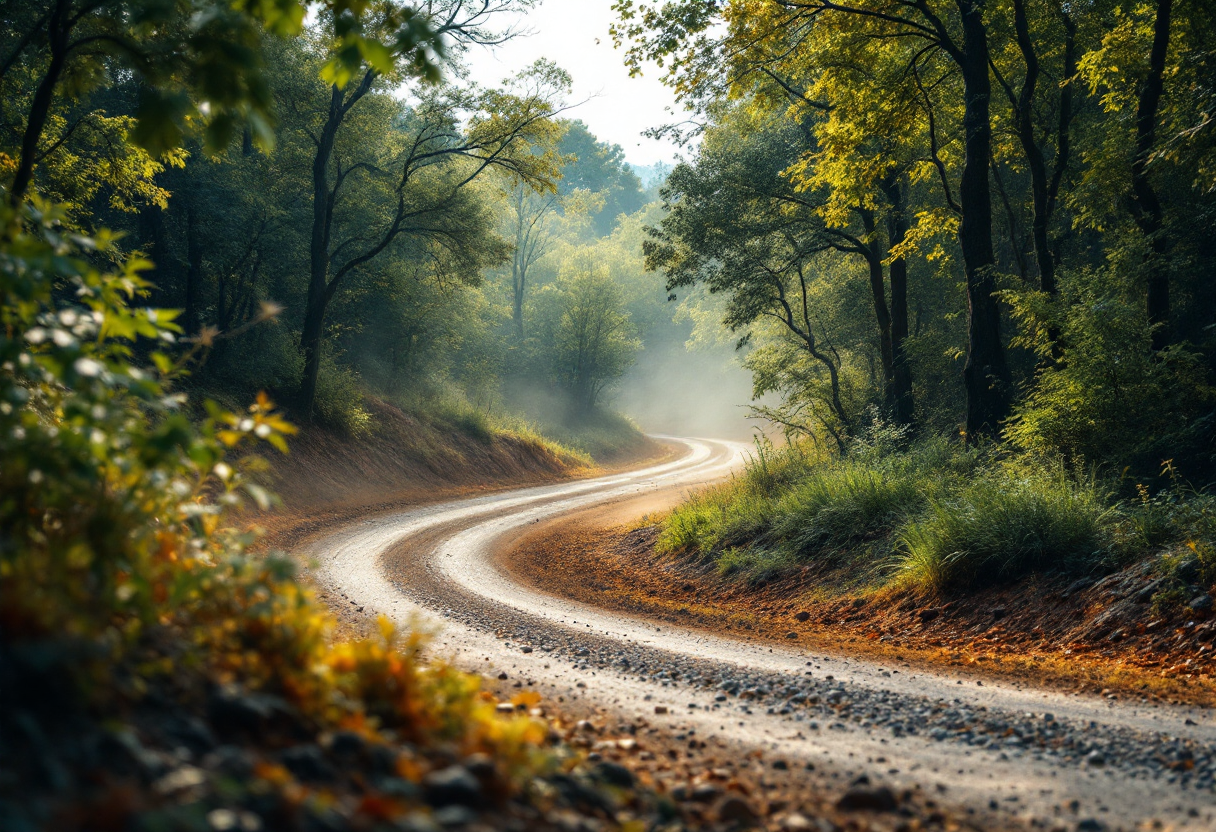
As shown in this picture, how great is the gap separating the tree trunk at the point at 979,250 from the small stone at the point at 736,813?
1119cm

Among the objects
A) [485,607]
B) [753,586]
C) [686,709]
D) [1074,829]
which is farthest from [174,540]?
[753,586]

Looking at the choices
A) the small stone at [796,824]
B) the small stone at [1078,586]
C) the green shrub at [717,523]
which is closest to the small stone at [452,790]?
the small stone at [796,824]

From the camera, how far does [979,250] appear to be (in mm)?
12578

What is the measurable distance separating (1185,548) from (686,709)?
17.8 ft

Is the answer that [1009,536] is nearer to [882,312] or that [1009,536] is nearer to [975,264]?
[975,264]

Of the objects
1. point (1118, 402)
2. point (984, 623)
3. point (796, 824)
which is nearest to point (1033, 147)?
point (1118, 402)

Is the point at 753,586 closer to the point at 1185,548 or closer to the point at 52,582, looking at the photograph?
the point at 1185,548

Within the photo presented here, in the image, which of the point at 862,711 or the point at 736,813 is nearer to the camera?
the point at 736,813

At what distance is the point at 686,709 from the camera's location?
4770 mm

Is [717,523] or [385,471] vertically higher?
[385,471]

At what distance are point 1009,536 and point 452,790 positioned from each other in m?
7.48

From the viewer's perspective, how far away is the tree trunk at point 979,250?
12391mm

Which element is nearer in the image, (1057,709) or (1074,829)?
(1074,829)

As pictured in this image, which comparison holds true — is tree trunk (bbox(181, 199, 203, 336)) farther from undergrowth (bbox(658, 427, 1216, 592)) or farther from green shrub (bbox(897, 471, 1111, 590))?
green shrub (bbox(897, 471, 1111, 590))
